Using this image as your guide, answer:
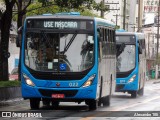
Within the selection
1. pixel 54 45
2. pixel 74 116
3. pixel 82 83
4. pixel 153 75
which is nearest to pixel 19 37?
pixel 54 45

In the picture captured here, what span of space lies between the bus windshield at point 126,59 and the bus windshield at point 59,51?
11.8 m

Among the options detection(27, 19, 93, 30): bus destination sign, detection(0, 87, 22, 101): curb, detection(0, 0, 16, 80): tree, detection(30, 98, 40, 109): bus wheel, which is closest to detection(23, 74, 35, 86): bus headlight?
detection(30, 98, 40, 109): bus wheel

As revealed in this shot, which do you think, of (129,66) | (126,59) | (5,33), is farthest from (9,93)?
(129,66)

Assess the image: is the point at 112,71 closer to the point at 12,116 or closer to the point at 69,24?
the point at 69,24

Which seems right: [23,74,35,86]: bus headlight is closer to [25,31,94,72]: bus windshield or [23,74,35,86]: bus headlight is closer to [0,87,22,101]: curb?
[25,31,94,72]: bus windshield

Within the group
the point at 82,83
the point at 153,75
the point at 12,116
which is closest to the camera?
the point at 12,116

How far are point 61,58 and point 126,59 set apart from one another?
488 inches

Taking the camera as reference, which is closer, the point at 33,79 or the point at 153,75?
the point at 33,79

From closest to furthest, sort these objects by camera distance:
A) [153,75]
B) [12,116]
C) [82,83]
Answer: [12,116] < [82,83] < [153,75]

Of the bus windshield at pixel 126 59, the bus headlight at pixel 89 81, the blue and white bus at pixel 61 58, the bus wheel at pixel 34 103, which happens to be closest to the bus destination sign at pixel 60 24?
the blue and white bus at pixel 61 58

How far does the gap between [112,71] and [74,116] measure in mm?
6679

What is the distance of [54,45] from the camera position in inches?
750

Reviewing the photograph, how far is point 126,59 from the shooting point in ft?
102

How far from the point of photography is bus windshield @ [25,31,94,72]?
18969 mm
